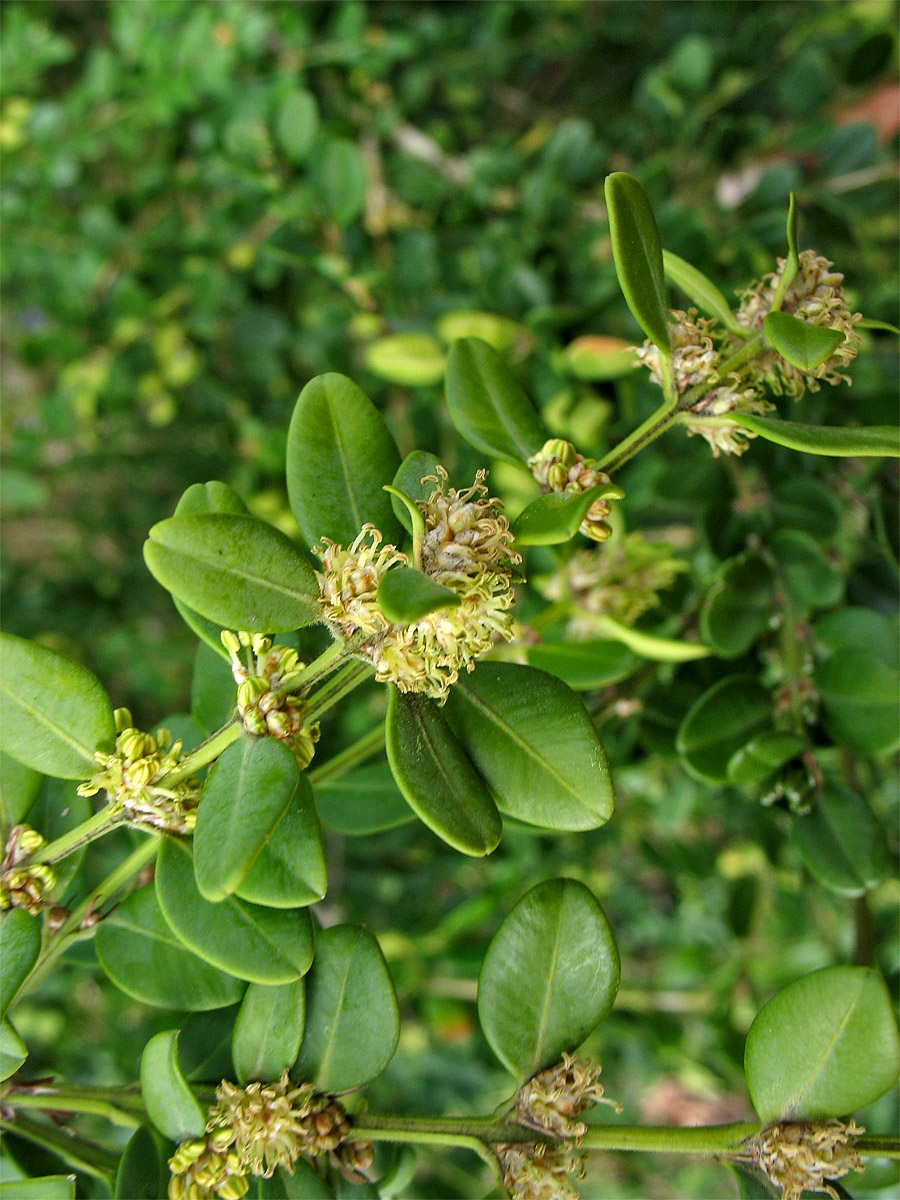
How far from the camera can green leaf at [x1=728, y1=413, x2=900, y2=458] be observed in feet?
2.29

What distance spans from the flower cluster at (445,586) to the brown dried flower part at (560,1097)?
40 cm

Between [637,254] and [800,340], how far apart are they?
16 cm

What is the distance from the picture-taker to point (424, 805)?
2.31ft

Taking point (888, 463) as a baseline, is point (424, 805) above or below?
above

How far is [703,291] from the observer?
33.1 inches

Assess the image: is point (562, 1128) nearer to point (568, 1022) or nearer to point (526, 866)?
point (568, 1022)

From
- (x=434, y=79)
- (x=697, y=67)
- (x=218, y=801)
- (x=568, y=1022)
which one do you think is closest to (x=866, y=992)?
Answer: (x=568, y=1022)

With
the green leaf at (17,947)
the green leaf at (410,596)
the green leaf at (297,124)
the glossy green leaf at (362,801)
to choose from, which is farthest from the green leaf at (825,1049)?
the green leaf at (297,124)

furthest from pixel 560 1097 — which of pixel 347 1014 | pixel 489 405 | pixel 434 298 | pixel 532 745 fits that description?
pixel 434 298

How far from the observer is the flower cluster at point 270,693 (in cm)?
74

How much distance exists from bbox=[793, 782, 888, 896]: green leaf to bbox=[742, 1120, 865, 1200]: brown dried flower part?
344mm

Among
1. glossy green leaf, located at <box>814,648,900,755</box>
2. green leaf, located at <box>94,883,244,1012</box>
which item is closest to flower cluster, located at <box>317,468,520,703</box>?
green leaf, located at <box>94,883,244,1012</box>

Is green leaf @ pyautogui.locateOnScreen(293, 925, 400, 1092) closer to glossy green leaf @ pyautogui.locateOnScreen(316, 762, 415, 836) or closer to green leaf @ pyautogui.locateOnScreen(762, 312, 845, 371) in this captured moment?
glossy green leaf @ pyautogui.locateOnScreen(316, 762, 415, 836)

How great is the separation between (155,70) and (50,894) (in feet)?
6.50
